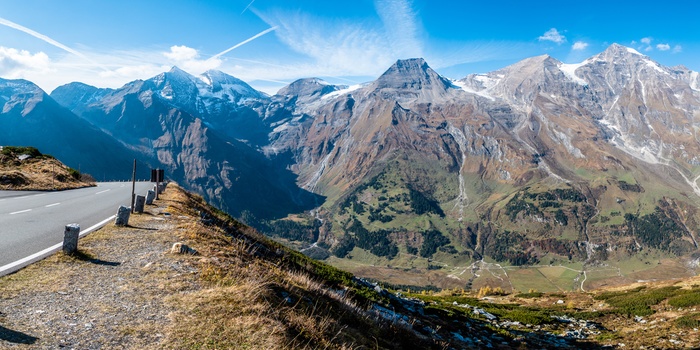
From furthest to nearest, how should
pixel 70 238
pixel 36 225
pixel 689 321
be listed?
pixel 689 321
pixel 36 225
pixel 70 238

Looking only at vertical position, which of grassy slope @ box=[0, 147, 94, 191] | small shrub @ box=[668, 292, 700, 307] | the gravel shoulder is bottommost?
small shrub @ box=[668, 292, 700, 307]

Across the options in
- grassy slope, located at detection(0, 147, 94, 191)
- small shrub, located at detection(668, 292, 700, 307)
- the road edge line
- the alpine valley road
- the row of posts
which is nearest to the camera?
the road edge line

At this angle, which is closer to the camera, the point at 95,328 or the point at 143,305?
the point at 95,328

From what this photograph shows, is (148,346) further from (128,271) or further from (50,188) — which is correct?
(50,188)

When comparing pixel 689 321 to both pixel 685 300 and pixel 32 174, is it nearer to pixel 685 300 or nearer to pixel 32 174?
pixel 685 300

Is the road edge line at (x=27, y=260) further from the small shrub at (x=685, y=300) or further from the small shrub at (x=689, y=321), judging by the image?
the small shrub at (x=685, y=300)

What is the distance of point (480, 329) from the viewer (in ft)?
68.2

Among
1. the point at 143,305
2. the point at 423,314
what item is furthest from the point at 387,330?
the point at 423,314

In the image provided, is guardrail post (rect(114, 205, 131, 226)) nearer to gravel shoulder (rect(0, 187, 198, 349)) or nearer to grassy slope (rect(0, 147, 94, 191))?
gravel shoulder (rect(0, 187, 198, 349))

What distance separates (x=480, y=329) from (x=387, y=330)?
1114cm

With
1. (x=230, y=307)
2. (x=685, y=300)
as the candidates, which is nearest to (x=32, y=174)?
(x=230, y=307)

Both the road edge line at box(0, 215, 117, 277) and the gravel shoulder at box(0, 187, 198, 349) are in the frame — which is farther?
the road edge line at box(0, 215, 117, 277)

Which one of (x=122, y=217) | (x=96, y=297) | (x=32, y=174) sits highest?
(x=122, y=217)

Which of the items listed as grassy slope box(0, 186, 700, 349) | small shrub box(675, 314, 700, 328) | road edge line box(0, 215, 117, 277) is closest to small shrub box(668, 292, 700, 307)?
grassy slope box(0, 186, 700, 349)
